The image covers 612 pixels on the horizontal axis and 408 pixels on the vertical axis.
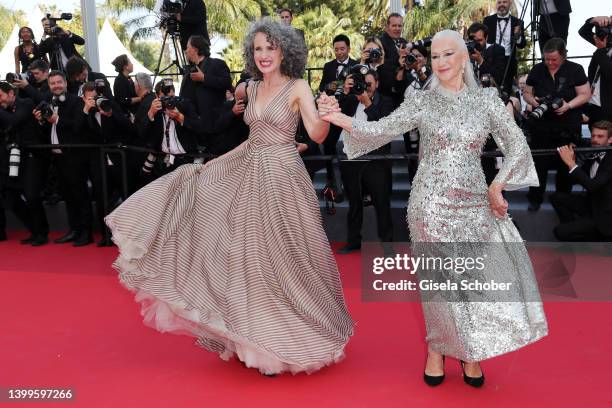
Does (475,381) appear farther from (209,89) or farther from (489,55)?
(489,55)

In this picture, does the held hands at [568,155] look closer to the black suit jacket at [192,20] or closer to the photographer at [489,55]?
the photographer at [489,55]

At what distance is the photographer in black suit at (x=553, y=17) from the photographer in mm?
7910

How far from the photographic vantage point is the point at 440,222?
372 cm

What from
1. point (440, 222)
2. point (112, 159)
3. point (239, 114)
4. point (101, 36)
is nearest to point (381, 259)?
point (239, 114)

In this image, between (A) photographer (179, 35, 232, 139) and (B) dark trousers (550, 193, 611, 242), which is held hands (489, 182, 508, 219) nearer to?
(B) dark trousers (550, 193, 611, 242)

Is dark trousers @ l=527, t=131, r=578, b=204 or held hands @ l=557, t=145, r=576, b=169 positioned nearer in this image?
held hands @ l=557, t=145, r=576, b=169

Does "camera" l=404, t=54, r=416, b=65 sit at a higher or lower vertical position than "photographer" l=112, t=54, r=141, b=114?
higher

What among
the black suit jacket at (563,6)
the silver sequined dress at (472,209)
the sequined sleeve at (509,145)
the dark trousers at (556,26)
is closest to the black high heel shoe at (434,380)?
the silver sequined dress at (472,209)

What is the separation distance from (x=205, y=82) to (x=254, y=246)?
134 inches

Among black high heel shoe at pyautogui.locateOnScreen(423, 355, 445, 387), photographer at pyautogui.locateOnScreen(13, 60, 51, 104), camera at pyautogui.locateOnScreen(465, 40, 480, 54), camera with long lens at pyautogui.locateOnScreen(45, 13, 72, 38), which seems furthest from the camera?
camera with long lens at pyautogui.locateOnScreen(45, 13, 72, 38)

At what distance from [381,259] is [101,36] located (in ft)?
31.7

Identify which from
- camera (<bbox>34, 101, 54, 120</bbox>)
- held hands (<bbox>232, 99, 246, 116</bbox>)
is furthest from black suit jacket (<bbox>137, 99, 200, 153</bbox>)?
camera (<bbox>34, 101, 54, 120</bbox>)

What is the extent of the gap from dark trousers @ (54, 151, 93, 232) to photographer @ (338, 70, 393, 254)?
252cm

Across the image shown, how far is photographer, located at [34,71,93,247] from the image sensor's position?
25.4 feet
